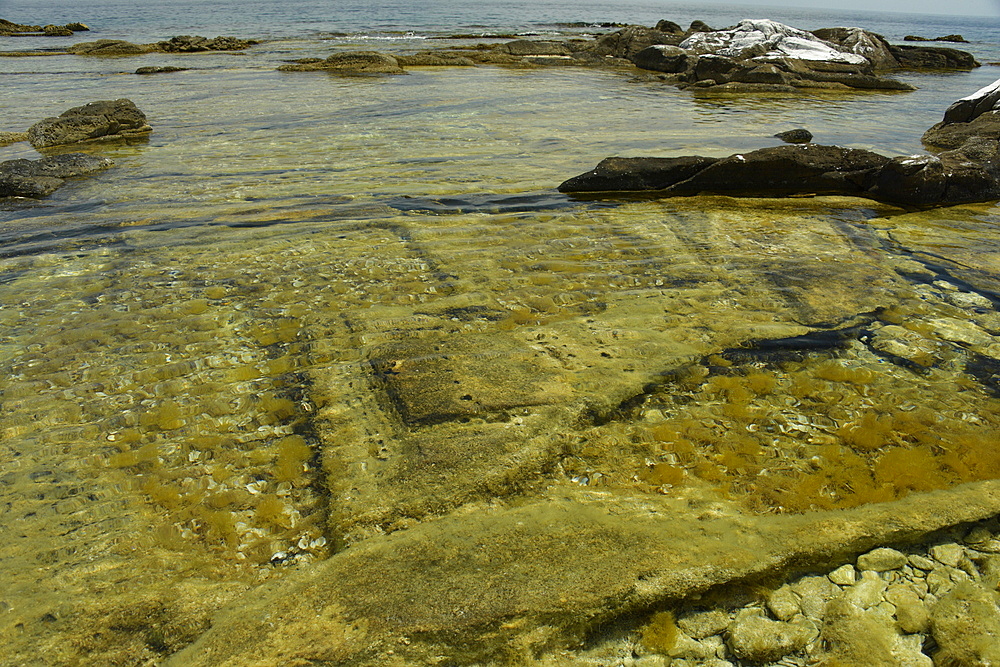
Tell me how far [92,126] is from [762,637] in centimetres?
1310

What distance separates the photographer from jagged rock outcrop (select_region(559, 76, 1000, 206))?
23.7ft

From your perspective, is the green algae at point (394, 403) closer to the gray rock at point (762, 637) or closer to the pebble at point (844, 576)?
the pebble at point (844, 576)

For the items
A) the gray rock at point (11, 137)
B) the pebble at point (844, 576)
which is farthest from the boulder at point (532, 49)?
the pebble at point (844, 576)

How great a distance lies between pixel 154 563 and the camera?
8.04ft

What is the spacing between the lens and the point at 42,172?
8055mm

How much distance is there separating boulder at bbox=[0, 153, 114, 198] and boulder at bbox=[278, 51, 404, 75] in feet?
43.6

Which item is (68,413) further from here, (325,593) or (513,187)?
(513,187)

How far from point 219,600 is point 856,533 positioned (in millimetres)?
2505

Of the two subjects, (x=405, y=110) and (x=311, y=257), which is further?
(x=405, y=110)

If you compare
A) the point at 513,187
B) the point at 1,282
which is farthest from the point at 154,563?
the point at 513,187

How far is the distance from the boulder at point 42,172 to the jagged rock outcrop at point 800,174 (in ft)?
21.3

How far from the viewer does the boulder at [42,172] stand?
7520 millimetres

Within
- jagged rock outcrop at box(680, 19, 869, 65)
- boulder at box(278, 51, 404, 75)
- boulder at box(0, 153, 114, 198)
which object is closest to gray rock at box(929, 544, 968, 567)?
boulder at box(0, 153, 114, 198)

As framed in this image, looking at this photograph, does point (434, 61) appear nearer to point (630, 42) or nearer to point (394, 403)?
point (630, 42)
